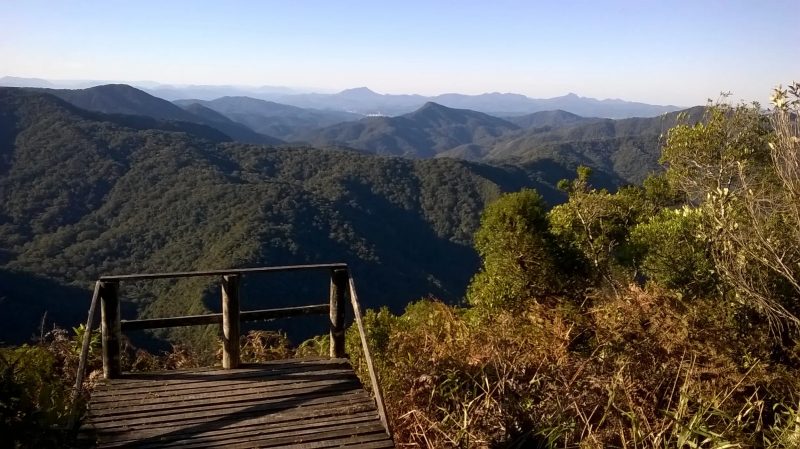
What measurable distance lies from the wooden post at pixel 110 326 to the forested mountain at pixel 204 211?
45.9 m

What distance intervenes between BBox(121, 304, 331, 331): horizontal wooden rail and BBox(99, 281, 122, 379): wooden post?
10 centimetres

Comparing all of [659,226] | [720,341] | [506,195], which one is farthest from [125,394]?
[659,226]

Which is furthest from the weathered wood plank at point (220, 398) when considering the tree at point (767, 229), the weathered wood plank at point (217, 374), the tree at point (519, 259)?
the tree at point (519, 259)

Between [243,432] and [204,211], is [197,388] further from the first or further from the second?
[204,211]

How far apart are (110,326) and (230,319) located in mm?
1047

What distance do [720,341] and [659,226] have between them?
527 centimetres

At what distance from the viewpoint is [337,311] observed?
589 centimetres

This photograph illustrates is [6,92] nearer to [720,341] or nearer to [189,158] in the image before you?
[189,158]

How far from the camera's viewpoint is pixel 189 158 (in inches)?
4368

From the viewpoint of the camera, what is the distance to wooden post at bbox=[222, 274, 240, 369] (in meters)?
5.48

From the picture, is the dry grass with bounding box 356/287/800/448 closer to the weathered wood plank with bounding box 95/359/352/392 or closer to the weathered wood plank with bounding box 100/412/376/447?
the weathered wood plank with bounding box 100/412/376/447

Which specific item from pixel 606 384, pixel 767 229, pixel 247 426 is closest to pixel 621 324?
pixel 606 384

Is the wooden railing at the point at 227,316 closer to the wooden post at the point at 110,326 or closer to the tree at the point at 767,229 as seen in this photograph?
the wooden post at the point at 110,326

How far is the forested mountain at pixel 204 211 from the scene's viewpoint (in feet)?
210
